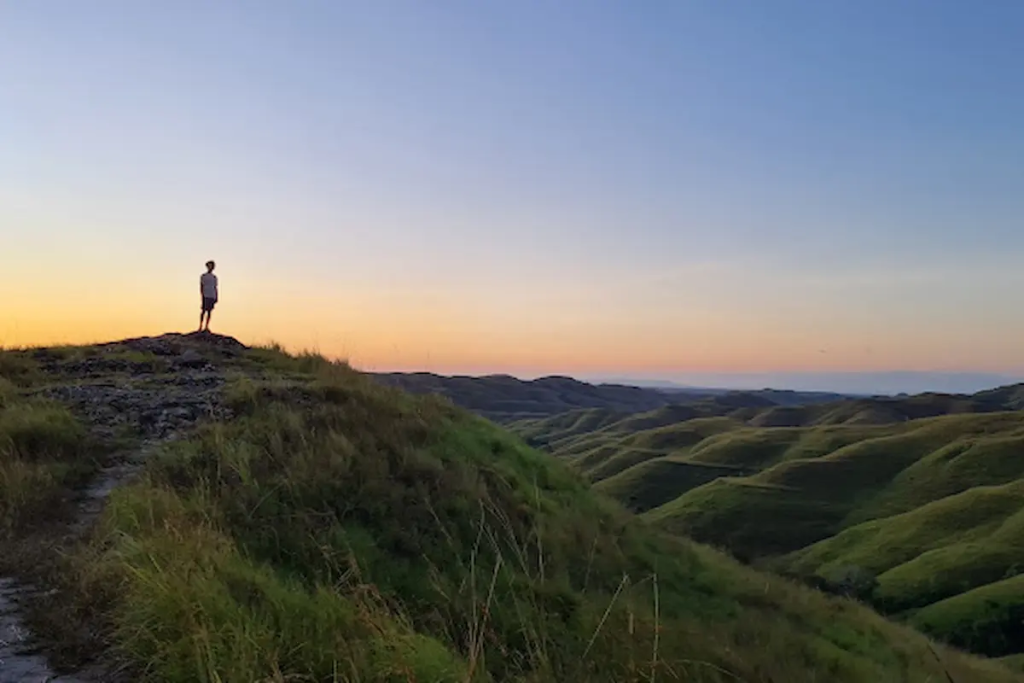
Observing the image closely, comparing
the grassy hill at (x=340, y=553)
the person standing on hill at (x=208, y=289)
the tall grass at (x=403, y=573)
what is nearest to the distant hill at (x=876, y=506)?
the tall grass at (x=403, y=573)

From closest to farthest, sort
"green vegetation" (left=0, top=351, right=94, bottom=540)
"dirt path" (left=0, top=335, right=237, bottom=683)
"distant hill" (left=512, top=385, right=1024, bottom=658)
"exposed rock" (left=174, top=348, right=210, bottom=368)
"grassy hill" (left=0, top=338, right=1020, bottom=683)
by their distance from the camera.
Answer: "grassy hill" (left=0, top=338, right=1020, bottom=683) < "dirt path" (left=0, top=335, right=237, bottom=683) < "green vegetation" (left=0, top=351, right=94, bottom=540) < "exposed rock" (left=174, top=348, right=210, bottom=368) < "distant hill" (left=512, top=385, right=1024, bottom=658)

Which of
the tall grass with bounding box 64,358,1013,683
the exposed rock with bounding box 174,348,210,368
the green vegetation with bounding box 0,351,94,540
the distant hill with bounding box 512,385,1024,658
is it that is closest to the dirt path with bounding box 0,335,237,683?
the exposed rock with bounding box 174,348,210,368

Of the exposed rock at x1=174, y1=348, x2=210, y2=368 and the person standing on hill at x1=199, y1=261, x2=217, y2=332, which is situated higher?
the person standing on hill at x1=199, y1=261, x2=217, y2=332

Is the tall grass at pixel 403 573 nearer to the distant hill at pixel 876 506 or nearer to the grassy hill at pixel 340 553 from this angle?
the grassy hill at pixel 340 553

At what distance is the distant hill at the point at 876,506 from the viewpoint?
53.1 meters

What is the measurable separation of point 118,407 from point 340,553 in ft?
23.2

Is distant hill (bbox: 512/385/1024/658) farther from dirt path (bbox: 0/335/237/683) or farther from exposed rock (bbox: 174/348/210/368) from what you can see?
dirt path (bbox: 0/335/237/683)

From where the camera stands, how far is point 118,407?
14.0 m

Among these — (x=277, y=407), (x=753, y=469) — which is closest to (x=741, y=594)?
(x=277, y=407)

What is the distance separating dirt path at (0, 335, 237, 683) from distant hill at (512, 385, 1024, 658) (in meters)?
20.2

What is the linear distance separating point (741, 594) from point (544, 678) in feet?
46.1

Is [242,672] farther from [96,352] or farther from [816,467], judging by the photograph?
[816,467]

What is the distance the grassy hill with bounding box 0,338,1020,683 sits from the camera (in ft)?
15.3

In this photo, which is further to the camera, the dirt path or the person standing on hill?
the person standing on hill
